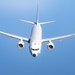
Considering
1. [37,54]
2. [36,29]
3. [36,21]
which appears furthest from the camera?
[36,21]

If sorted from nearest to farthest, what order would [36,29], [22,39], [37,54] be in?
[37,54] < [22,39] < [36,29]

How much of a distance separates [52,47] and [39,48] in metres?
6.21

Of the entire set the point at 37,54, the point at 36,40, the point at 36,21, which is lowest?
the point at 37,54

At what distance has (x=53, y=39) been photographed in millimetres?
114688

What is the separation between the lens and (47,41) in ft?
371

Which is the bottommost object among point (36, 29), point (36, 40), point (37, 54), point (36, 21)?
point (37, 54)

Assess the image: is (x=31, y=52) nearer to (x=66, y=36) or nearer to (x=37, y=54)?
→ (x=37, y=54)

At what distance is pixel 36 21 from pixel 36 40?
2795 centimetres

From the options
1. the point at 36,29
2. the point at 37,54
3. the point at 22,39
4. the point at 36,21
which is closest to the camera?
the point at 37,54

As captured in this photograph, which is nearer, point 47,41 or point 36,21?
point 47,41

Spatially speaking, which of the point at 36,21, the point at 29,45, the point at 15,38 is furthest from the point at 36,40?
the point at 36,21

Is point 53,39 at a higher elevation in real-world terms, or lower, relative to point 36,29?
lower

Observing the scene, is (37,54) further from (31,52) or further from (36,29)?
(36,29)

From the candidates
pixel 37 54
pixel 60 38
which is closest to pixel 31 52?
pixel 37 54
